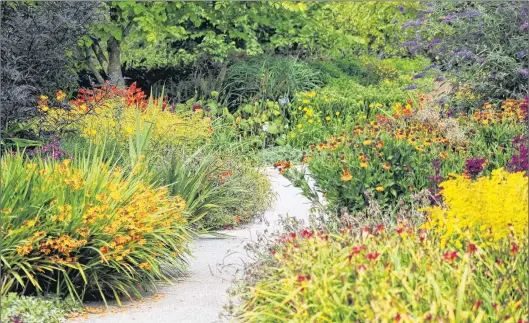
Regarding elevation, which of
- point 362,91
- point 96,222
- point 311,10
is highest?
point 96,222

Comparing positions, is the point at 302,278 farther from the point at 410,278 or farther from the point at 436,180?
the point at 436,180

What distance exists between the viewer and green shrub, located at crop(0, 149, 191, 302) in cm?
581

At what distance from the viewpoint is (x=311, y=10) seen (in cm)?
1770

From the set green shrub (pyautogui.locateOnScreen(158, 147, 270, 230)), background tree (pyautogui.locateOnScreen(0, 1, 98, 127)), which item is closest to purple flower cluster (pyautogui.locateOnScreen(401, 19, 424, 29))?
green shrub (pyautogui.locateOnScreen(158, 147, 270, 230))

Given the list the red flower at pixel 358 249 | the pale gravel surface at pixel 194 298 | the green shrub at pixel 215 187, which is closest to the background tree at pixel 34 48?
the green shrub at pixel 215 187

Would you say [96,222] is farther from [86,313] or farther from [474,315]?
[474,315]

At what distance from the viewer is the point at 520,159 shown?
22.5ft

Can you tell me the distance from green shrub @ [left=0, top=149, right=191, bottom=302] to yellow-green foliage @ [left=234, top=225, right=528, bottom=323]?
4.68 ft

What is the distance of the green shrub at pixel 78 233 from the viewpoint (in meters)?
5.81

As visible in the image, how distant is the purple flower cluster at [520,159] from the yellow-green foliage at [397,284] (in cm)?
200

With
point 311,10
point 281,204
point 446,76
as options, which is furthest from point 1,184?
point 311,10

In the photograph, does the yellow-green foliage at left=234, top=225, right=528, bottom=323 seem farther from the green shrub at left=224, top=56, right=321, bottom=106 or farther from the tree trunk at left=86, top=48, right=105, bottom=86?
the tree trunk at left=86, top=48, right=105, bottom=86

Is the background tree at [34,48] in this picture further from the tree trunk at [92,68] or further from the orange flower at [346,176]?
the orange flower at [346,176]

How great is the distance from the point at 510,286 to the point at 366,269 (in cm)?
77
